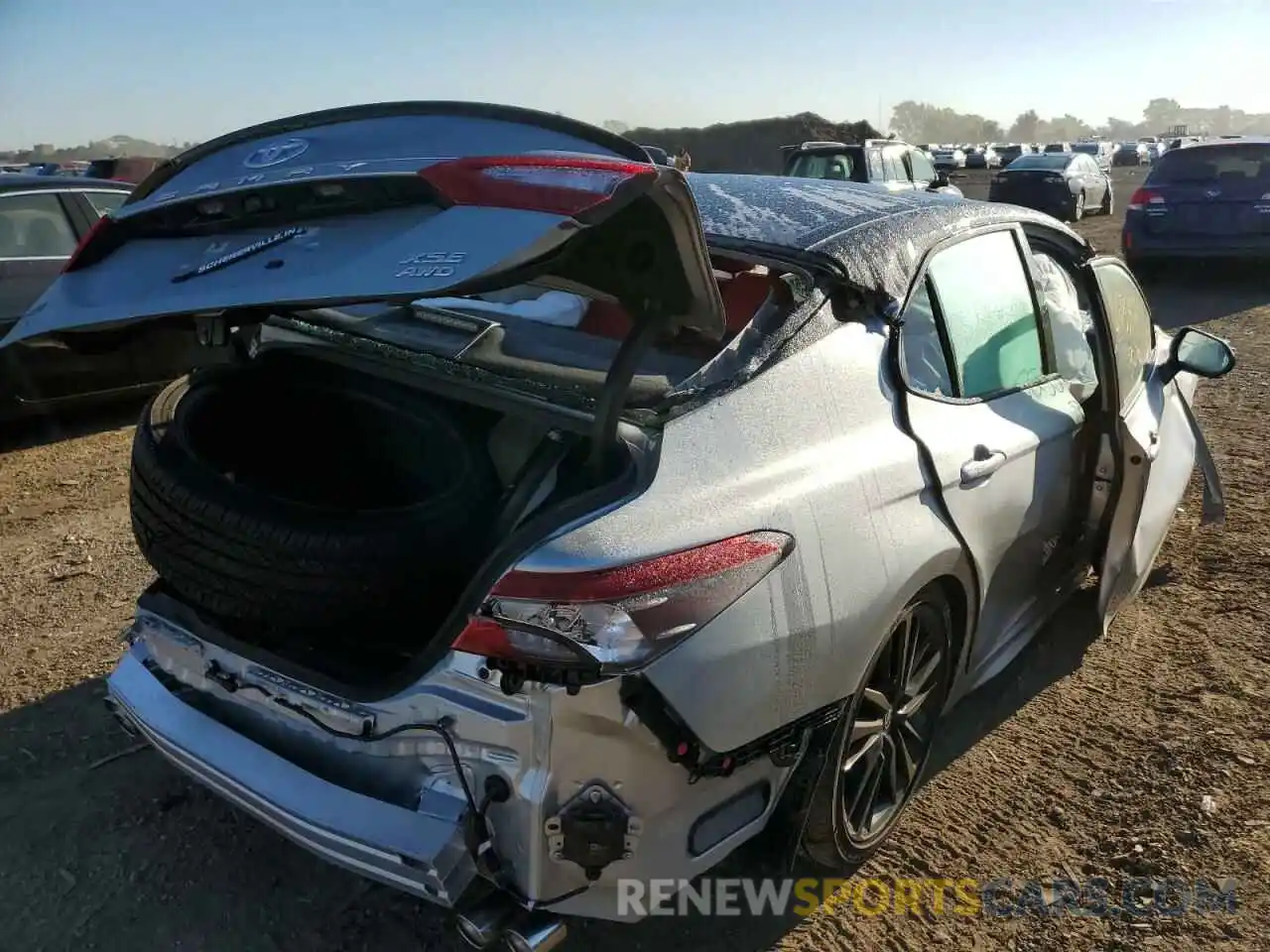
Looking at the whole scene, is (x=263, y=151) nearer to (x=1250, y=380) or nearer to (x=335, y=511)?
(x=335, y=511)

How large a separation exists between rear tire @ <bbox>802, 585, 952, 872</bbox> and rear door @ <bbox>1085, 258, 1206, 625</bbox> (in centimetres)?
105

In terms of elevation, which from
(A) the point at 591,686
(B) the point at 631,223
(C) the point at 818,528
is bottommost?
(A) the point at 591,686

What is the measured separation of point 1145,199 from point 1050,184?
8745 mm

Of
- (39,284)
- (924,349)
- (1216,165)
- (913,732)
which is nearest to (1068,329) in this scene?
(924,349)

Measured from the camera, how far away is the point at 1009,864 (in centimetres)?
277

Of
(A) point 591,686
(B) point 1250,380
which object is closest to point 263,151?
(A) point 591,686

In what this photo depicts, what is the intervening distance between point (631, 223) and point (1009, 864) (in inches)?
80.1

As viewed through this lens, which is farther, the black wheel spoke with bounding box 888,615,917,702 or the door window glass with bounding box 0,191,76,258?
the door window glass with bounding box 0,191,76,258

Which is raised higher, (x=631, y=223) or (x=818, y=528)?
(x=631, y=223)

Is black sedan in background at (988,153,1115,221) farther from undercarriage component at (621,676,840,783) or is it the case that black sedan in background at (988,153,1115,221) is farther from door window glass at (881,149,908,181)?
undercarriage component at (621,676,840,783)

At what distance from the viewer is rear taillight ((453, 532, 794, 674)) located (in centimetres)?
185

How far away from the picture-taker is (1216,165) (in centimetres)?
1123

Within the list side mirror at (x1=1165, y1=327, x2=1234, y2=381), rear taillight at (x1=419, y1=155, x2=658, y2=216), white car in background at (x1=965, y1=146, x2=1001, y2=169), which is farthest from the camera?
white car in background at (x1=965, y1=146, x2=1001, y2=169)

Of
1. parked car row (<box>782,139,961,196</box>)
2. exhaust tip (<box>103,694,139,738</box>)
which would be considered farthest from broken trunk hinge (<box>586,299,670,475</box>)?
parked car row (<box>782,139,961,196</box>)
